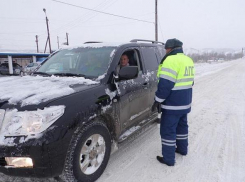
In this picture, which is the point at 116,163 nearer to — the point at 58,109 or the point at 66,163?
the point at 66,163

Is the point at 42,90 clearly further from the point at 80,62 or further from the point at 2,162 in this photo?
the point at 80,62

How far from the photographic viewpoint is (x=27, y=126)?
6.82ft

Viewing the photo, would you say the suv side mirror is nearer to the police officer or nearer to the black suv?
the black suv

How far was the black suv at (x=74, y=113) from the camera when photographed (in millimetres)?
2080

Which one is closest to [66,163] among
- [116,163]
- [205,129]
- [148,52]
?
[116,163]

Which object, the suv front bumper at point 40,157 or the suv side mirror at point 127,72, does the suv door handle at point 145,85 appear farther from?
the suv front bumper at point 40,157

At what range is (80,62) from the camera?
349 cm

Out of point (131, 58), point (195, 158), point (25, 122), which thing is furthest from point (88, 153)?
point (131, 58)

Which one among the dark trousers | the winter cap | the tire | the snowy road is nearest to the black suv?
the tire

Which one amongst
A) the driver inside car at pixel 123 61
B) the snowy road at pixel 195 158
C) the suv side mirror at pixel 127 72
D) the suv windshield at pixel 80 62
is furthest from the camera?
the driver inside car at pixel 123 61

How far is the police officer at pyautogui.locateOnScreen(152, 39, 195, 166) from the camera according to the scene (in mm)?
2961

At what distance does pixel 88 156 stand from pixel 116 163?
79cm

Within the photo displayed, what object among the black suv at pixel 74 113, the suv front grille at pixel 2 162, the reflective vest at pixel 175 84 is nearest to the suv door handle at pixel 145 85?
the black suv at pixel 74 113

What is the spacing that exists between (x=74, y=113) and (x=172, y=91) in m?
1.53
